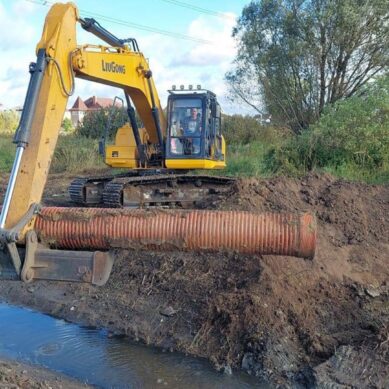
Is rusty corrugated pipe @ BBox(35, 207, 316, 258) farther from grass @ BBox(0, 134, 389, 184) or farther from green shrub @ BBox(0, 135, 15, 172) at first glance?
green shrub @ BBox(0, 135, 15, 172)

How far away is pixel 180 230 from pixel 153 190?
23.0 feet

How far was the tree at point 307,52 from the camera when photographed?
22969 mm

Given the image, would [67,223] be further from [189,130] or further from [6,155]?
[6,155]

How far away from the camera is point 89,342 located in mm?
6195

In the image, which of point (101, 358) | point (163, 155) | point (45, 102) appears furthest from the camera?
point (163, 155)

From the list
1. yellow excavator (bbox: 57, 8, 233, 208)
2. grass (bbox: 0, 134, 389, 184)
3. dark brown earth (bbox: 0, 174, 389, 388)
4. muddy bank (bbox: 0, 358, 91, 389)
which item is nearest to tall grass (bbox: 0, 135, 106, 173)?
grass (bbox: 0, 134, 389, 184)

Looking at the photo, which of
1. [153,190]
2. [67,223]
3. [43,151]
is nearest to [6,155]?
[153,190]

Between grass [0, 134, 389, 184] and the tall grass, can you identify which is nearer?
grass [0, 134, 389, 184]

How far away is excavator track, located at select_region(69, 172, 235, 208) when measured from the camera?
11.1 metres

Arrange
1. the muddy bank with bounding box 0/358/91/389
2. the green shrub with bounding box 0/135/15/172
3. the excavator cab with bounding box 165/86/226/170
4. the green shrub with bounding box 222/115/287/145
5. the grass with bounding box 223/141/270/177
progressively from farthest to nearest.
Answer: the green shrub with bounding box 222/115/287/145 < the green shrub with bounding box 0/135/15/172 < the grass with bounding box 223/141/270/177 < the excavator cab with bounding box 165/86/226/170 < the muddy bank with bounding box 0/358/91/389

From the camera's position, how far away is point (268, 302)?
20.2 ft

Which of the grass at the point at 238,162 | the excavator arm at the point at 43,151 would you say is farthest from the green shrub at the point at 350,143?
the excavator arm at the point at 43,151

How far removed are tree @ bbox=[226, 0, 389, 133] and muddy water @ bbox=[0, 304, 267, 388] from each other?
19350mm

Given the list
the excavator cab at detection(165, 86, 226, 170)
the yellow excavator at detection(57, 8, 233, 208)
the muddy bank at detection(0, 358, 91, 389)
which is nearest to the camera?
the muddy bank at detection(0, 358, 91, 389)
